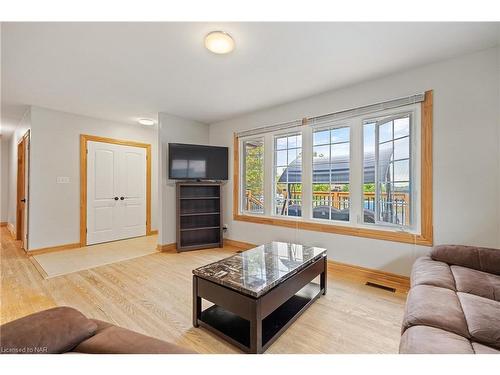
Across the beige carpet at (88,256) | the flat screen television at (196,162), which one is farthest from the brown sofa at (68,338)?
the flat screen television at (196,162)

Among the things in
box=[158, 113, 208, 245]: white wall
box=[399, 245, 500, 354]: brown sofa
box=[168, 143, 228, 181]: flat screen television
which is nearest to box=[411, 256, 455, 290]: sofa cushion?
box=[399, 245, 500, 354]: brown sofa

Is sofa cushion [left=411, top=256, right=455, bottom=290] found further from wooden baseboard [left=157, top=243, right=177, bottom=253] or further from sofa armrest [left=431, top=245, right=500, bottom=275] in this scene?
wooden baseboard [left=157, top=243, right=177, bottom=253]

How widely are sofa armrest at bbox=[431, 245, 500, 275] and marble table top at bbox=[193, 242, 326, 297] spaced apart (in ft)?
3.28

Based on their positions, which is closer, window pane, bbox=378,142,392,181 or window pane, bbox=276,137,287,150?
window pane, bbox=378,142,392,181

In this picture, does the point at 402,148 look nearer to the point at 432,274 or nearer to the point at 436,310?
the point at 432,274

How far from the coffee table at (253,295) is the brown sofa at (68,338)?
0.72m

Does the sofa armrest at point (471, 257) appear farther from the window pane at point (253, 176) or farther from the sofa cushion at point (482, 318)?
the window pane at point (253, 176)

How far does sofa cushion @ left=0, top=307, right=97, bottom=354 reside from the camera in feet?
2.69

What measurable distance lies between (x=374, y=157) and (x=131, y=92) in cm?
322

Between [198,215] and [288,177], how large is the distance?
173 cm

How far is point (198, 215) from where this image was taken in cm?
407

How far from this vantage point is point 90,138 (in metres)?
4.13
